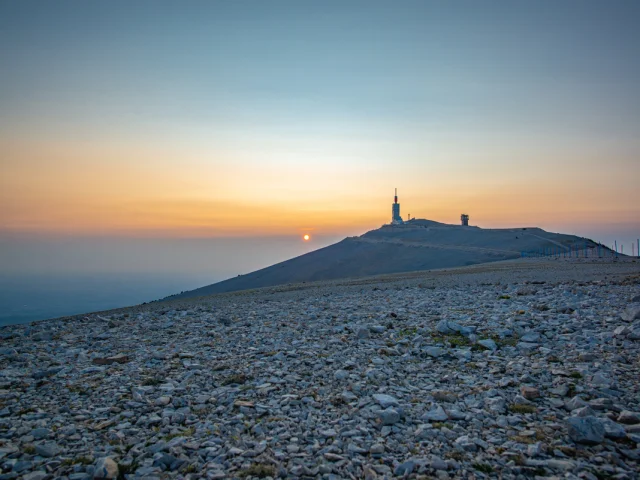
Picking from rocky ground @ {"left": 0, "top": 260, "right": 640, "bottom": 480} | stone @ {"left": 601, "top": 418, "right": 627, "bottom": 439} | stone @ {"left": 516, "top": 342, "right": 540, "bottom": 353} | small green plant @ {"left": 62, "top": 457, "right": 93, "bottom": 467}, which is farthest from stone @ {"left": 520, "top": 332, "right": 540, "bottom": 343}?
small green plant @ {"left": 62, "top": 457, "right": 93, "bottom": 467}

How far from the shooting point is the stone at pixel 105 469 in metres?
5.59

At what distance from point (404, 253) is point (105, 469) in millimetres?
74537

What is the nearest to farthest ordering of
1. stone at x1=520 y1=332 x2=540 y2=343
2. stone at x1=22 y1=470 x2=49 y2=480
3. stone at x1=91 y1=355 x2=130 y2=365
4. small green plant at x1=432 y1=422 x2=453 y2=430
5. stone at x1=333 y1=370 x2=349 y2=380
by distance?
stone at x1=22 y1=470 x2=49 y2=480 → small green plant at x1=432 y1=422 x2=453 y2=430 → stone at x1=333 y1=370 x2=349 y2=380 → stone at x1=520 y1=332 x2=540 y2=343 → stone at x1=91 y1=355 x2=130 y2=365

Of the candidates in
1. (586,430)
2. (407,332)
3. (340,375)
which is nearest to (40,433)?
(340,375)

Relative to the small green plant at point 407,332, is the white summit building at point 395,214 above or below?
above

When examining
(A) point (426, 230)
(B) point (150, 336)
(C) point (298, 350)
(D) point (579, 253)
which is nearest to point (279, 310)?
(B) point (150, 336)

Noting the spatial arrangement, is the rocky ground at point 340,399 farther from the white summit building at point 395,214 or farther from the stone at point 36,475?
the white summit building at point 395,214

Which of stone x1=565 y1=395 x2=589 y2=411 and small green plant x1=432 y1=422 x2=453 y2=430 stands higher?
stone x1=565 y1=395 x2=589 y2=411

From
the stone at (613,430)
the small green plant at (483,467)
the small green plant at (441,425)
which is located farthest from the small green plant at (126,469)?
the stone at (613,430)

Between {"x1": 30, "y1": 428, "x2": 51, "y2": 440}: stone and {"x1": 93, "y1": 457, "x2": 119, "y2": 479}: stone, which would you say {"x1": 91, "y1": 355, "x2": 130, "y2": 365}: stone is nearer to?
{"x1": 30, "y1": 428, "x2": 51, "y2": 440}: stone

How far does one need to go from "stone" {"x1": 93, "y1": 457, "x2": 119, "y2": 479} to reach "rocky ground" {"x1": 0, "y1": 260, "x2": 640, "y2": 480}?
0.8 inches

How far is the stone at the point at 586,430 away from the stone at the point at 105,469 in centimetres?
648

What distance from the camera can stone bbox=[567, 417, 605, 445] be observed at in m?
5.92

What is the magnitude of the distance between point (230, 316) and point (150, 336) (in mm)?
3897
